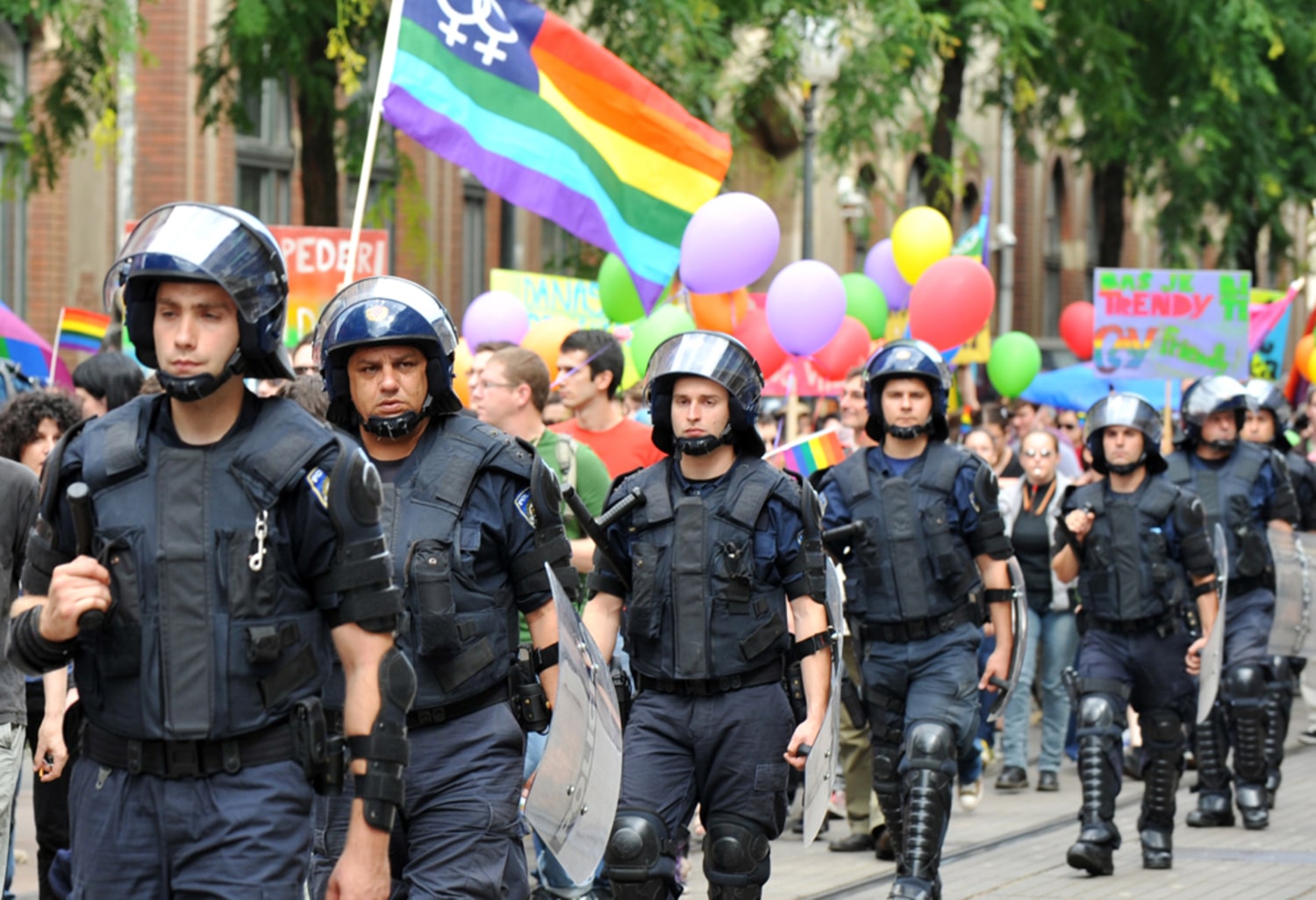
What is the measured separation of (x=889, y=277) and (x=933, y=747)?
7.20 meters

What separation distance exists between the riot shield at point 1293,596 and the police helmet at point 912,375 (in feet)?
9.58

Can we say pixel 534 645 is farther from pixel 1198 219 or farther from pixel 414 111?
pixel 1198 219

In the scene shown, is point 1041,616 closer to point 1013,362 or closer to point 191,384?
point 1013,362

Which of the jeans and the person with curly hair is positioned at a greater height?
the person with curly hair

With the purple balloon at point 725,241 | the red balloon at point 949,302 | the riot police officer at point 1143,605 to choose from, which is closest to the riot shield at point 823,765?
the riot police officer at point 1143,605

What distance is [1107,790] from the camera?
29.7 feet

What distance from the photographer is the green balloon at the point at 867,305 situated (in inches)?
552

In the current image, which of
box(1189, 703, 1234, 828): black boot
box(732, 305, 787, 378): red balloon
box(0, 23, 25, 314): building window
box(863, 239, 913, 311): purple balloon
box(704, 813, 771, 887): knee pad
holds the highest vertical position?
box(0, 23, 25, 314): building window

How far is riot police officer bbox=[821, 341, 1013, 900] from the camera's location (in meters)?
8.02

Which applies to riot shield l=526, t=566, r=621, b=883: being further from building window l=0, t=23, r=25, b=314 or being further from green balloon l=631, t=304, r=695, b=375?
building window l=0, t=23, r=25, b=314

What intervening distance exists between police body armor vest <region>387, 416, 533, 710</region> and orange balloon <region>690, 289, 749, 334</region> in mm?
6247

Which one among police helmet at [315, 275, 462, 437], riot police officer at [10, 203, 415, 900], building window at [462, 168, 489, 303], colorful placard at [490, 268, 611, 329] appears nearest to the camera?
A: riot police officer at [10, 203, 415, 900]

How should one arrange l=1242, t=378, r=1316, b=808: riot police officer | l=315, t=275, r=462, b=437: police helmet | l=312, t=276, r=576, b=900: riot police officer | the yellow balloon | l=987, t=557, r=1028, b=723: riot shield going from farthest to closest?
the yellow balloon
l=1242, t=378, r=1316, b=808: riot police officer
l=987, t=557, r=1028, b=723: riot shield
l=315, t=275, r=462, b=437: police helmet
l=312, t=276, r=576, b=900: riot police officer

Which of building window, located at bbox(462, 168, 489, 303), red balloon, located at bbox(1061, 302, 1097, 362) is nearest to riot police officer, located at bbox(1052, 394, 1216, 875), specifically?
red balloon, located at bbox(1061, 302, 1097, 362)
